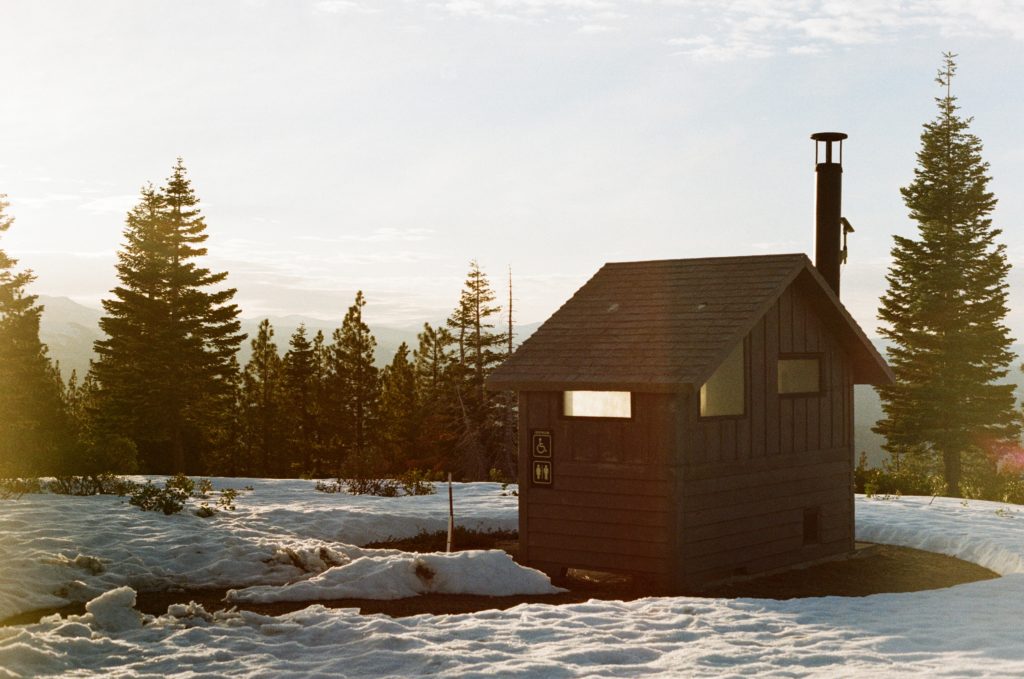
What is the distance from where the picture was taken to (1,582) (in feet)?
43.0

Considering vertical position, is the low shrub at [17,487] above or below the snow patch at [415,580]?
above

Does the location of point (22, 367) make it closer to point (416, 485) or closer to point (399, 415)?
point (399, 415)

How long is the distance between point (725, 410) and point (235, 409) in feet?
161

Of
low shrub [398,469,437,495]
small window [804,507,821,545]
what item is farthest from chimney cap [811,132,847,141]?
low shrub [398,469,437,495]

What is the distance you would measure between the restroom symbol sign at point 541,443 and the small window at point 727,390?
2.20 meters

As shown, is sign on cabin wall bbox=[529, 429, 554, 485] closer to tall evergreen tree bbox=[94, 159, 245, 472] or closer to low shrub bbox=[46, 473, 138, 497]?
low shrub bbox=[46, 473, 138, 497]

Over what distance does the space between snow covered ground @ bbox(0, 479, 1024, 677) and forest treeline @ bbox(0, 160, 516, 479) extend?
21993 millimetres

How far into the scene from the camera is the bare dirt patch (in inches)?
500

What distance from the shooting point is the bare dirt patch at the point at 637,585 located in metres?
12.7

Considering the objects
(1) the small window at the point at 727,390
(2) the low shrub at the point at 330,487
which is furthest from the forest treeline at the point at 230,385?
(1) the small window at the point at 727,390

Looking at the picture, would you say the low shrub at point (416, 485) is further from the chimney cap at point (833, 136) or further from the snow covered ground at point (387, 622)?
the chimney cap at point (833, 136)

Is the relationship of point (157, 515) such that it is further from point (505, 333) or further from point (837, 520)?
point (505, 333)

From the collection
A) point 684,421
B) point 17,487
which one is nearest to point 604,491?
point 684,421

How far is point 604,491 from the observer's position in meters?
14.6
